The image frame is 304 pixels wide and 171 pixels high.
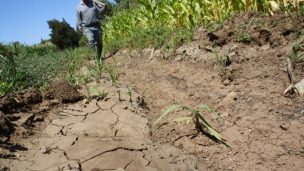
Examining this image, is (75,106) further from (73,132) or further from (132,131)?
(132,131)

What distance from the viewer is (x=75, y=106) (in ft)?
12.0

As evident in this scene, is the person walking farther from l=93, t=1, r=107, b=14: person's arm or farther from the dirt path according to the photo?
the dirt path

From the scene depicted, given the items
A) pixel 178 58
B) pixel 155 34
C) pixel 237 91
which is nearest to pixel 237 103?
pixel 237 91

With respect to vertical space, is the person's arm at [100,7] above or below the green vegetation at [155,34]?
above

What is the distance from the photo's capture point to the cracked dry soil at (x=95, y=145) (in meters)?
2.47

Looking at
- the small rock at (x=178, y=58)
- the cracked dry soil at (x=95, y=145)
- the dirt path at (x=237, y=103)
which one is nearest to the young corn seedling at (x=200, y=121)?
the dirt path at (x=237, y=103)

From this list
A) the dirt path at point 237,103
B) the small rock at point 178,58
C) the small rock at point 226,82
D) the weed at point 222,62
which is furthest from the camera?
the small rock at point 178,58

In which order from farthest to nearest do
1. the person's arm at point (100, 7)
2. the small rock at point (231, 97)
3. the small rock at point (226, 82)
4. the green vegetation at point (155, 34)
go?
the person's arm at point (100, 7) < the green vegetation at point (155, 34) < the small rock at point (226, 82) < the small rock at point (231, 97)

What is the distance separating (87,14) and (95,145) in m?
4.66

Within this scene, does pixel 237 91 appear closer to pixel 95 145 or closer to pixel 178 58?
pixel 95 145

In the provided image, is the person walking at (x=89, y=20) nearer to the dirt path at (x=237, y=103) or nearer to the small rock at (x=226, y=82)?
the dirt path at (x=237, y=103)

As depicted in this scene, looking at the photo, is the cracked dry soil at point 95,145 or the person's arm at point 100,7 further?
the person's arm at point 100,7

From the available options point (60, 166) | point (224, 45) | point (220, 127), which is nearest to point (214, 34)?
point (224, 45)

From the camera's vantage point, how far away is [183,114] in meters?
3.19
